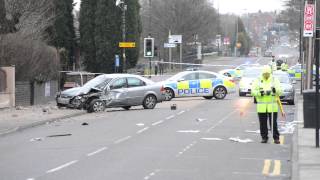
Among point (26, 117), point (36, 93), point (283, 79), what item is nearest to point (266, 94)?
point (26, 117)

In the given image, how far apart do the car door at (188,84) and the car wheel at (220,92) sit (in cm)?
131

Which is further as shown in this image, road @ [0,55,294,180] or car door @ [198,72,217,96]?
car door @ [198,72,217,96]

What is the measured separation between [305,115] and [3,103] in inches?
575

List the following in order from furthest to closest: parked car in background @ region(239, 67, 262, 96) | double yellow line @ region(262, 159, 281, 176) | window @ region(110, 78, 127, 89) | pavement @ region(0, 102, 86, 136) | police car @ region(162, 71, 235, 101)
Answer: parked car in background @ region(239, 67, 262, 96)
police car @ region(162, 71, 235, 101)
window @ region(110, 78, 127, 89)
pavement @ region(0, 102, 86, 136)
double yellow line @ region(262, 159, 281, 176)

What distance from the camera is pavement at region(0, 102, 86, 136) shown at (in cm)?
1956

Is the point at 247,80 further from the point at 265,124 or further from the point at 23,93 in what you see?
the point at 265,124

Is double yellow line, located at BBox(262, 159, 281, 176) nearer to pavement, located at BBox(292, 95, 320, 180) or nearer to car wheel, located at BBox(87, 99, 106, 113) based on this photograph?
pavement, located at BBox(292, 95, 320, 180)

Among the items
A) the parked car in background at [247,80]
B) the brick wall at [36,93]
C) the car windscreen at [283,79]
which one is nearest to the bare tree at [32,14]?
the brick wall at [36,93]

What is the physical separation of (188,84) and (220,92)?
208 centimetres

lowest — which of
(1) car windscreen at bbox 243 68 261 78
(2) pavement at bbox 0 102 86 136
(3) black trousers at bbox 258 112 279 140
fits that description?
(2) pavement at bbox 0 102 86 136

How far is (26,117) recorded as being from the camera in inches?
897

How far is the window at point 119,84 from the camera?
25.8 meters

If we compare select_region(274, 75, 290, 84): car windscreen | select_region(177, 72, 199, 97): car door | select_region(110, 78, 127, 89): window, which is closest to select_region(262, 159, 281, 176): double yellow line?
select_region(110, 78, 127, 89): window

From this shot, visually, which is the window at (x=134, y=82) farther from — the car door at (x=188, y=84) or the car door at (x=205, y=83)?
the car door at (x=205, y=83)
